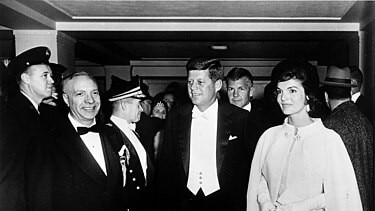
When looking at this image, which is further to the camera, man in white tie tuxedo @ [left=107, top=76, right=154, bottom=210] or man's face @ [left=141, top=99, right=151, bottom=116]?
man's face @ [left=141, top=99, right=151, bottom=116]

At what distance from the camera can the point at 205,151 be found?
2.58 meters

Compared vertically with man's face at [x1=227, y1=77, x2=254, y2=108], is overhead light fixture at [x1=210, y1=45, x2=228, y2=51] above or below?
above

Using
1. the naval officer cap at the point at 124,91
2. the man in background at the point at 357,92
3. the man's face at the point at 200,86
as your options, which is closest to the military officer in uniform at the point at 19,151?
the naval officer cap at the point at 124,91

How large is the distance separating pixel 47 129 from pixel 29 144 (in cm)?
15

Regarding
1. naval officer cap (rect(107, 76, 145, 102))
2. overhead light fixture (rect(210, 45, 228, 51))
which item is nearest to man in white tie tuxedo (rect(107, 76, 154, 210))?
naval officer cap (rect(107, 76, 145, 102))

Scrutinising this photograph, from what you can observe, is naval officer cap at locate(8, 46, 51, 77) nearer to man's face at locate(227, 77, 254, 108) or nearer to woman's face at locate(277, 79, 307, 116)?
woman's face at locate(277, 79, 307, 116)

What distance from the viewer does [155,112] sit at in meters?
4.81

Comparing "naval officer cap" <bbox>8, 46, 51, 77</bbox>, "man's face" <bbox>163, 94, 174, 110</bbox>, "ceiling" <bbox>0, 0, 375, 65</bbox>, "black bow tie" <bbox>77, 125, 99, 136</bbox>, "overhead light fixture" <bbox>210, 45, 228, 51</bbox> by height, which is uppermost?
"overhead light fixture" <bbox>210, 45, 228, 51</bbox>

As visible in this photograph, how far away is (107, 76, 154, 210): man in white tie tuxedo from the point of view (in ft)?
8.71

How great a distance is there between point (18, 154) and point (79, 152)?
305 mm

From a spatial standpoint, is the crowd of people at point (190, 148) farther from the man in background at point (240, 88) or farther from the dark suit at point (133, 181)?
the man in background at point (240, 88)

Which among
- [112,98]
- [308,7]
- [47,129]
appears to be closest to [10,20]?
[112,98]

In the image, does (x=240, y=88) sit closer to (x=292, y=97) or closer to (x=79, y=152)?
(x=292, y=97)

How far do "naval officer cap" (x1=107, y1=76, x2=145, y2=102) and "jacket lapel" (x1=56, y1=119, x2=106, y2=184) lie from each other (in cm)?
59
